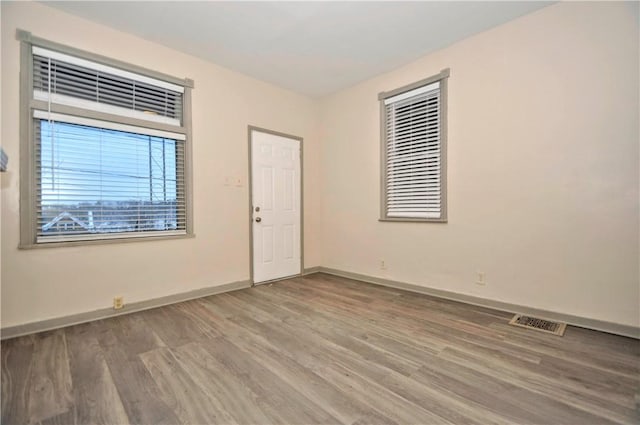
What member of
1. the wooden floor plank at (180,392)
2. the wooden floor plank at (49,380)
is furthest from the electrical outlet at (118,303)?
the wooden floor plank at (180,392)

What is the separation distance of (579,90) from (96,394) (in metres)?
4.25

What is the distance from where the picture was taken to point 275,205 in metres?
4.37

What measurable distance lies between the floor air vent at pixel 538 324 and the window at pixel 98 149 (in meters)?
3.59

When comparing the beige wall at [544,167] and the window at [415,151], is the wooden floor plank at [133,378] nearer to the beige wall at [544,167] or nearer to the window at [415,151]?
the beige wall at [544,167]

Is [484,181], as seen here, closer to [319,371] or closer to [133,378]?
[319,371]

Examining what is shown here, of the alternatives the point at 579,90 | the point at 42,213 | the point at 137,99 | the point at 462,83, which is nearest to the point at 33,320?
the point at 42,213

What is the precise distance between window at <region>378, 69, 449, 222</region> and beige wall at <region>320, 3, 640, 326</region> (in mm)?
125

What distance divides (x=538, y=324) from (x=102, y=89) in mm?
4738

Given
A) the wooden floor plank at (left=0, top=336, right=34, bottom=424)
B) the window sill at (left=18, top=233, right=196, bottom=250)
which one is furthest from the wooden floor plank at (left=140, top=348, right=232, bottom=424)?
the window sill at (left=18, top=233, right=196, bottom=250)

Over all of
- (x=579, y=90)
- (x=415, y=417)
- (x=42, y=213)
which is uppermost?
(x=579, y=90)

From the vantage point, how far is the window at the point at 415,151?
347 centimetres

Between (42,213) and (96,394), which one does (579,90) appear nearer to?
(96,394)

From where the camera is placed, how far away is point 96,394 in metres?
1.66

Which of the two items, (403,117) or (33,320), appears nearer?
(33,320)
